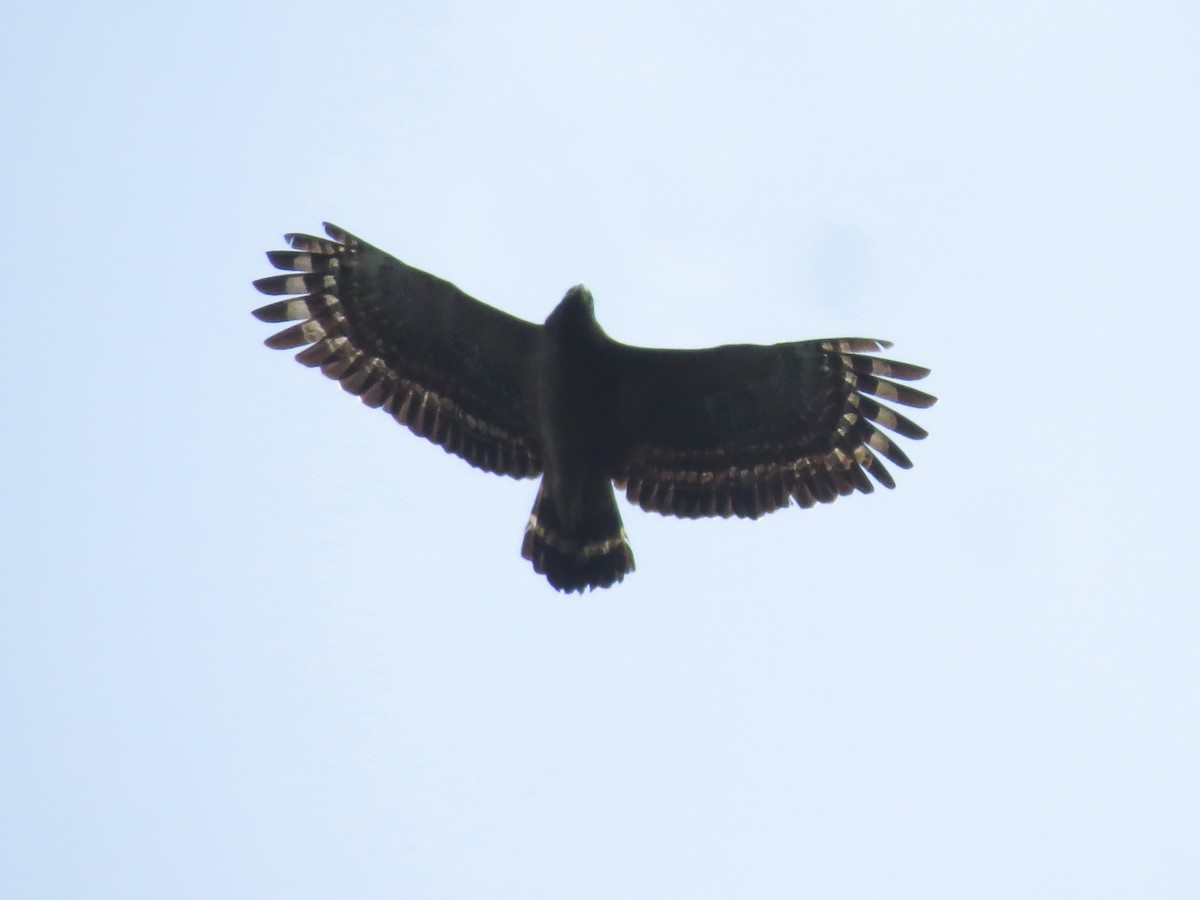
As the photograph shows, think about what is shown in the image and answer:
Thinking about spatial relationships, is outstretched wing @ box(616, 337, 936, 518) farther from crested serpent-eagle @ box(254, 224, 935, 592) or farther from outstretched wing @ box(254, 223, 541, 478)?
outstretched wing @ box(254, 223, 541, 478)

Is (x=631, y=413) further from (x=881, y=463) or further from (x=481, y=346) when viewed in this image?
(x=881, y=463)

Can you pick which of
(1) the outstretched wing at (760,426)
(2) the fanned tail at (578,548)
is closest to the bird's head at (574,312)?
(1) the outstretched wing at (760,426)

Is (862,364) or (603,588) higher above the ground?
(862,364)

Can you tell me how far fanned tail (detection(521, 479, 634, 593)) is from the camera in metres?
9.95

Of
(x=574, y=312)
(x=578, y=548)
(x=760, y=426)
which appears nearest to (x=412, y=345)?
(x=574, y=312)

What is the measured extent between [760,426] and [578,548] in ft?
5.00

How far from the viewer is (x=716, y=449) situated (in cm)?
1030

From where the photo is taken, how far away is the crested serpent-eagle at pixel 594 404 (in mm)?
9945

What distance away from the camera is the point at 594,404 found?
9.80 m

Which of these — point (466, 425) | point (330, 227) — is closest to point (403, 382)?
point (466, 425)

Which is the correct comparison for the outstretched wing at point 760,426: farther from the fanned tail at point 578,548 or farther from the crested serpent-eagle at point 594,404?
the fanned tail at point 578,548

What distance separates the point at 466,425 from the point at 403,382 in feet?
1.71

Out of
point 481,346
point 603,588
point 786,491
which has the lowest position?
point 603,588

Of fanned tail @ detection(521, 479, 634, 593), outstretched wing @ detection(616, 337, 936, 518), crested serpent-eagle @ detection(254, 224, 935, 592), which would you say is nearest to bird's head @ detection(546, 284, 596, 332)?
crested serpent-eagle @ detection(254, 224, 935, 592)
